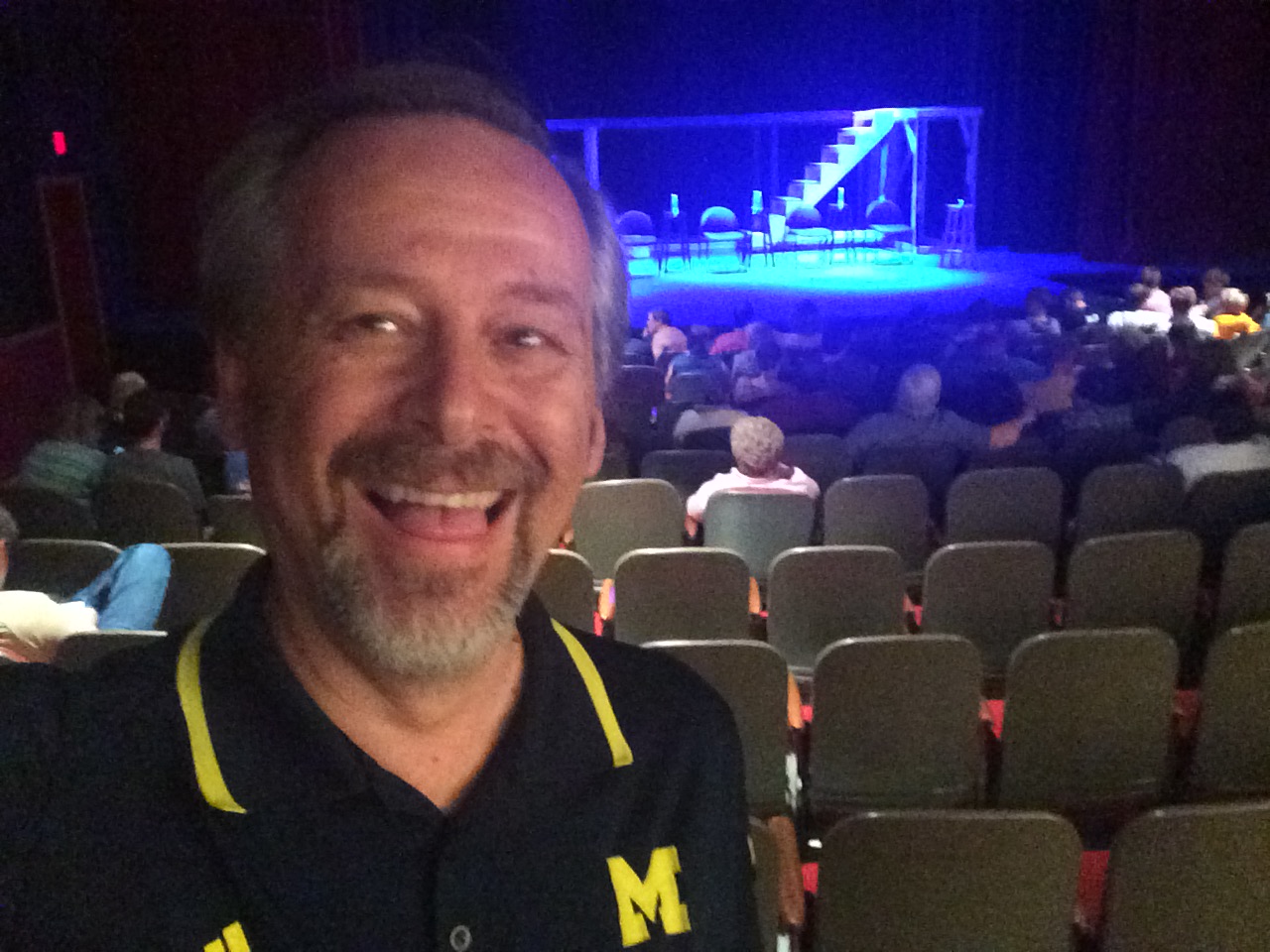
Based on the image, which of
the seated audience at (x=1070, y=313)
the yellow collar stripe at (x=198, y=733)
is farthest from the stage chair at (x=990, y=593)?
the seated audience at (x=1070, y=313)

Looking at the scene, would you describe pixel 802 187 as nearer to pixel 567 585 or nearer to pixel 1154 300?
pixel 1154 300

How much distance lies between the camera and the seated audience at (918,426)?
186 inches

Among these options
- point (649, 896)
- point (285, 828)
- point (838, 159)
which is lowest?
point (649, 896)

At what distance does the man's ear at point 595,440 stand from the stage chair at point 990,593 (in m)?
2.27

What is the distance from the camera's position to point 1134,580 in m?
3.21

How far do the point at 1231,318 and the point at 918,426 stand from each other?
405cm

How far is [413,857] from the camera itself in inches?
37.3

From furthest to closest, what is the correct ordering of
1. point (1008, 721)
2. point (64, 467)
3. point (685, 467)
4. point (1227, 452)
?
point (685, 467) < point (64, 467) < point (1227, 452) < point (1008, 721)

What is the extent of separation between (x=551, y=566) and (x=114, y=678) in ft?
7.00

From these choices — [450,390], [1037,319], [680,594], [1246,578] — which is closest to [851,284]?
[1037,319]

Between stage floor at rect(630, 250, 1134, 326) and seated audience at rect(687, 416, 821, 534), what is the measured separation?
5443 millimetres

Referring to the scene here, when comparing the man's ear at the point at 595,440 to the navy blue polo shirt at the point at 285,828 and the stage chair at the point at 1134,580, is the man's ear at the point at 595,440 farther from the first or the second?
the stage chair at the point at 1134,580

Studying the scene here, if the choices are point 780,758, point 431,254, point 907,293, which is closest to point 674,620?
point 780,758

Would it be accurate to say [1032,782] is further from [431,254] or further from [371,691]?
[431,254]
